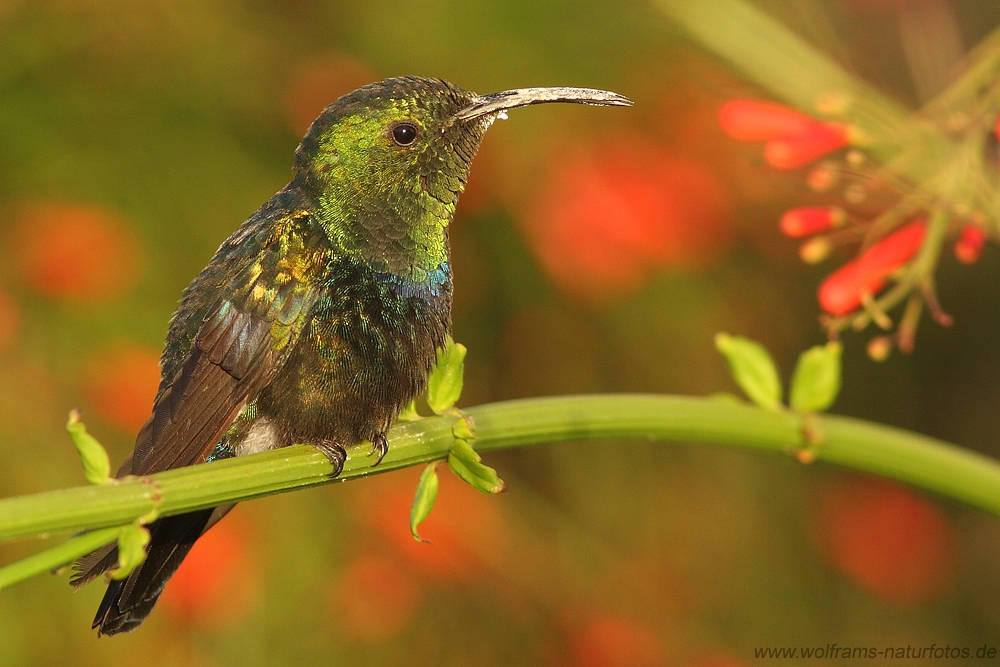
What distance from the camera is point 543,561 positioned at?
3.31 metres

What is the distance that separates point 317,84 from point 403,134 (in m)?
1.20

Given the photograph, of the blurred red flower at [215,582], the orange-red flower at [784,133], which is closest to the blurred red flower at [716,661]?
the blurred red flower at [215,582]

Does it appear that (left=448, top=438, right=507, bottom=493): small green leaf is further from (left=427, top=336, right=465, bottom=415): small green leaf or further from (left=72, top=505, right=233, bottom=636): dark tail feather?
(left=72, top=505, right=233, bottom=636): dark tail feather

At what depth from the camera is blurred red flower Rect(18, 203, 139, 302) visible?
9.19 ft

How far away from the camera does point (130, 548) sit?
3.86ft

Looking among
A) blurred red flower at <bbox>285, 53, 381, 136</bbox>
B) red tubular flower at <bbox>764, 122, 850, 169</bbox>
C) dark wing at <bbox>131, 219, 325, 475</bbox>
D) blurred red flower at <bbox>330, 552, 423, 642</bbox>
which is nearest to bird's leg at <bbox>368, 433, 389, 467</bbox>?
dark wing at <bbox>131, 219, 325, 475</bbox>

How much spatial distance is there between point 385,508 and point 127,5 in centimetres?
157

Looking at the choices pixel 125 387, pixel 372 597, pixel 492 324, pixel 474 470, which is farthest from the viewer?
pixel 492 324

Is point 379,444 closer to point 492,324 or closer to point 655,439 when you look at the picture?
point 655,439

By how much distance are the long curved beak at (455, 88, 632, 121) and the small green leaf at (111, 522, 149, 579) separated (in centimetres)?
94

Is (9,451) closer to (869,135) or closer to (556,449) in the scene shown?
(556,449)

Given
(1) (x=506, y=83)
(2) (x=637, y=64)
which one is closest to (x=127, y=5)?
(1) (x=506, y=83)

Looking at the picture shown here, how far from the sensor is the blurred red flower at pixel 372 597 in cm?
288

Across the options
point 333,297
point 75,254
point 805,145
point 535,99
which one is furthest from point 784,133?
point 75,254
